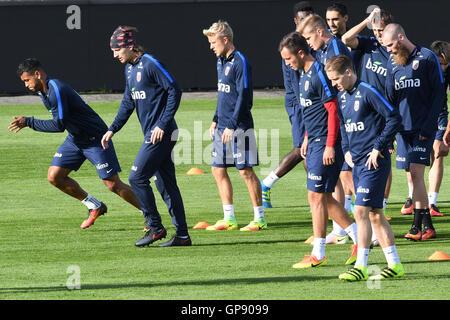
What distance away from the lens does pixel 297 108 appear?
39.5ft

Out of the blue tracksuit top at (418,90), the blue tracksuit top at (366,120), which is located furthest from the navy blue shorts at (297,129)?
the blue tracksuit top at (366,120)

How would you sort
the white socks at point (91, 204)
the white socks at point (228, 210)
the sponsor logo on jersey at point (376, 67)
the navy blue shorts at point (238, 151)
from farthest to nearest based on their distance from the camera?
1. the white socks at point (91, 204)
2. the white socks at point (228, 210)
3. the navy blue shorts at point (238, 151)
4. the sponsor logo on jersey at point (376, 67)

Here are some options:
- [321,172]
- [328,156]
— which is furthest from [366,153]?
[321,172]

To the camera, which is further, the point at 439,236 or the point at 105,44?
the point at 105,44

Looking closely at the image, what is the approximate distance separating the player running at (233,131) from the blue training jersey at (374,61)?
50.4 inches

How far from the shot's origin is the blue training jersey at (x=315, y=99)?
8508 mm

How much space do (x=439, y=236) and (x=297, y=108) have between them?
275 cm

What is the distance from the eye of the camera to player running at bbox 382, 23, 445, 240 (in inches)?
382

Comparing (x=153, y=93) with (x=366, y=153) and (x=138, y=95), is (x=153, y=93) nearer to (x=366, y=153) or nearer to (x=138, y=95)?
(x=138, y=95)

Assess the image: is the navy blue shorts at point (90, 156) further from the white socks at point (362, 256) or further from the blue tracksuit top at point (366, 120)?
the white socks at point (362, 256)

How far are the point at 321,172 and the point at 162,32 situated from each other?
21.0 meters

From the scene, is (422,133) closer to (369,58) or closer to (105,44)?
(369,58)
